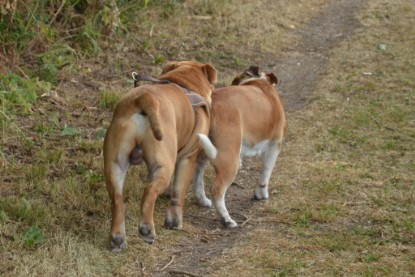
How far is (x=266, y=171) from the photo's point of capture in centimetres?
703

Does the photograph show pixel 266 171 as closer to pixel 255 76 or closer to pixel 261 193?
pixel 261 193

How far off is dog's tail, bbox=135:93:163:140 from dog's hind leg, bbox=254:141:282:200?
188cm

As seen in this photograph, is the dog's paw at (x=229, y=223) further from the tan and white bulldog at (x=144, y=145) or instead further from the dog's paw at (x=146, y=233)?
the dog's paw at (x=146, y=233)

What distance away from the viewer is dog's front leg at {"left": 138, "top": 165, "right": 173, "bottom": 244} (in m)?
5.38

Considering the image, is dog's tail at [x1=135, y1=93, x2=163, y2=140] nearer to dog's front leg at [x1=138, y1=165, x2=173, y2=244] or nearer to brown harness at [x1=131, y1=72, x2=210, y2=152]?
dog's front leg at [x1=138, y1=165, x2=173, y2=244]

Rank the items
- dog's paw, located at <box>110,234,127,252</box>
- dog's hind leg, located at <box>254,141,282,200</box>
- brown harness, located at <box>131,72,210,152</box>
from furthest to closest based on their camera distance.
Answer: dog's hind leg, located at <box>254,141,282,200</box>, brown harness, located at <box>131,72,210,152</box>, dog's paw, located at <box>110,234,127,252</box>

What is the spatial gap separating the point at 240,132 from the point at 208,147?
542 mm

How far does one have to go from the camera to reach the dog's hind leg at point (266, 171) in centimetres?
701

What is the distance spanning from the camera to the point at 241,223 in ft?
21.2

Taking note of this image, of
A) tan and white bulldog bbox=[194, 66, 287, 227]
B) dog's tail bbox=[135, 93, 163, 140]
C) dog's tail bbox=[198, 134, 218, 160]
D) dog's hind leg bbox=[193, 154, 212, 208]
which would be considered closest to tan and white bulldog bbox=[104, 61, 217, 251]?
dog's tail bbox=[135, 93, 163, 140]

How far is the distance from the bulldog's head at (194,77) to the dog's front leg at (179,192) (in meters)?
0.55

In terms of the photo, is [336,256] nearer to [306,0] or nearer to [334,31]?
[334,31]

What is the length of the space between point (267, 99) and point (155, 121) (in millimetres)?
1893

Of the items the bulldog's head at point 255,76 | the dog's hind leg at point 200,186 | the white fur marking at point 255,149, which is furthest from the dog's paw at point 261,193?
the bulldog's head at point 255,76
